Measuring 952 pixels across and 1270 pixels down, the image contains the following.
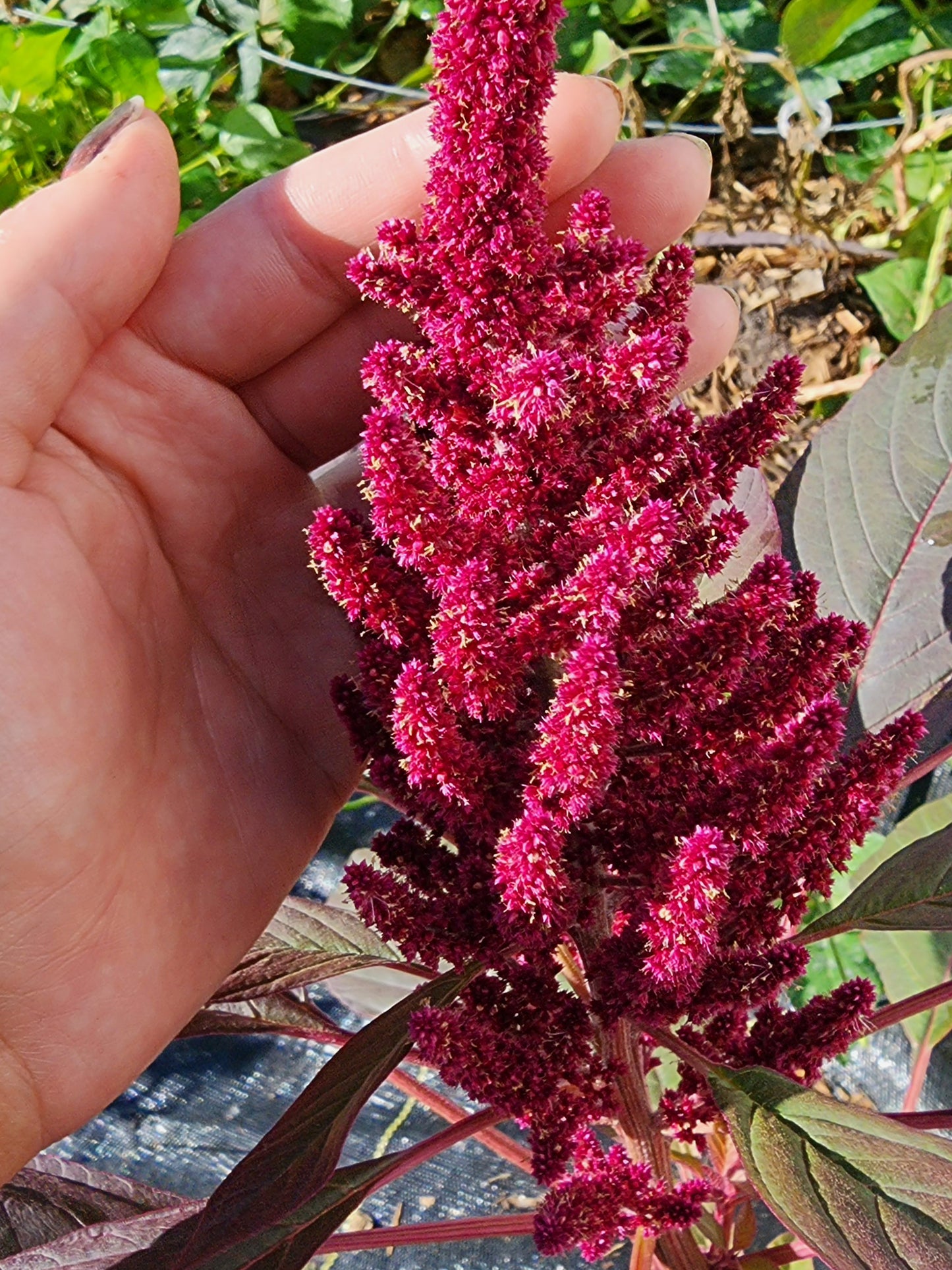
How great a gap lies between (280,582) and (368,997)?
576mm

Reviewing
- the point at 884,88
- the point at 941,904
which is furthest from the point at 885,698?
the point at 884,88

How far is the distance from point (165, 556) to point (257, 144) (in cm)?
177

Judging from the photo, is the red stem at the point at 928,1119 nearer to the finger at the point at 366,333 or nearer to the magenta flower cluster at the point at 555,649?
the magenta flower cluster at the point at 555,649

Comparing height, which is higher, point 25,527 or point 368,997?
point 25,527

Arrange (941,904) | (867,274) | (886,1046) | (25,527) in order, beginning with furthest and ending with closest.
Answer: (867,274)
(886,1046)
(25,527)
(941,904)

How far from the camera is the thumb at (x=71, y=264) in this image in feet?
3.40

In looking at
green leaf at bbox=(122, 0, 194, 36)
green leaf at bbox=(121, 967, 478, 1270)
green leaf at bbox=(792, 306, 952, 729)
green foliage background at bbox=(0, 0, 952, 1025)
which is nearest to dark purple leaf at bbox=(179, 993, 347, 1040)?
green leaf at bbox=(121, 967, 478, 1270)

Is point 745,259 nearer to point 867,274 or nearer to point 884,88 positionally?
point 867,274

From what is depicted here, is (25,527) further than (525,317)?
Yes

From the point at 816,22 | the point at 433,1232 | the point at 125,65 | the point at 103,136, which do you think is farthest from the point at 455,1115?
the point at 125,65

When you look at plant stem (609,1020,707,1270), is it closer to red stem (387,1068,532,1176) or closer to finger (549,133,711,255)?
red stem (387,1068,532,1176)

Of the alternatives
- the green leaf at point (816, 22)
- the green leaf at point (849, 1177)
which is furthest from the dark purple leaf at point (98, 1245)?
the green leaf at point (816, 22)

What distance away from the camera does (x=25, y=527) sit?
3.36 feet

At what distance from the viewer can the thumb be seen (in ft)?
→ 3.40
